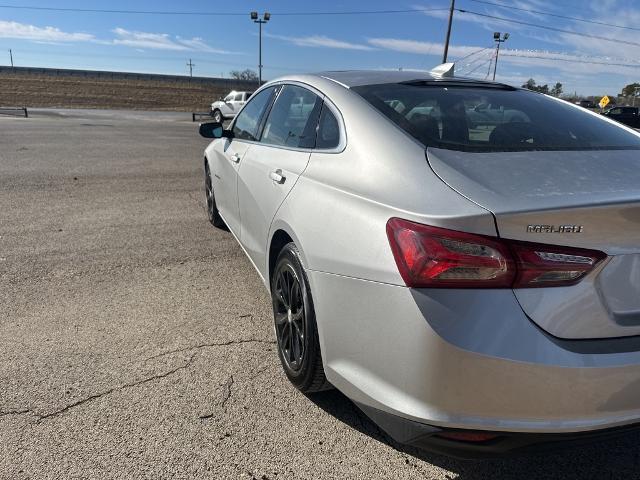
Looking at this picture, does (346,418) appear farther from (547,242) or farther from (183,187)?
(183,187)

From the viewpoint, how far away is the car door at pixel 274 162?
9.45 ft

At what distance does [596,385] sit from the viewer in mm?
1657

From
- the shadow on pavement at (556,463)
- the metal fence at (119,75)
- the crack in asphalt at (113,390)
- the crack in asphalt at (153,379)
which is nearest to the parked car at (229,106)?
the crack in asphalt at (153,379)

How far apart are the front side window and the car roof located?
0.77m

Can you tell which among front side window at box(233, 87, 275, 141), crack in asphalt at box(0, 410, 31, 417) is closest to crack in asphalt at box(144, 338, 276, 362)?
crack in asphalt at box(0, 410, 31, 417)

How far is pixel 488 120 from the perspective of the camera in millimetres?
2625

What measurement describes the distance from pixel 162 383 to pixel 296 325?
0.84 meters

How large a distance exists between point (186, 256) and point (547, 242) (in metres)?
3.74

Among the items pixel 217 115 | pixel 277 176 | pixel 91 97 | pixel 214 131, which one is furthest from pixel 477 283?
pixel 91 97

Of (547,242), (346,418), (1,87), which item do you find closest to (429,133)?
(547,242)

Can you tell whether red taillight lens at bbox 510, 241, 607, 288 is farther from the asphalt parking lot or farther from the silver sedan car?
the asphalt parking lot

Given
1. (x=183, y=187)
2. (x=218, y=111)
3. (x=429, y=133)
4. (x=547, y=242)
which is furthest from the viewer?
(x=218, y=111)

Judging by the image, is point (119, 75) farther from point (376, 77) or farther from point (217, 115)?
point (376, 77)

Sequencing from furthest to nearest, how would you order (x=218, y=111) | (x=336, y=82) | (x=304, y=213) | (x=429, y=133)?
(x=218, y=111)
(x=336, y=82)
(x=304, y=213)
(x=429, y=133)
